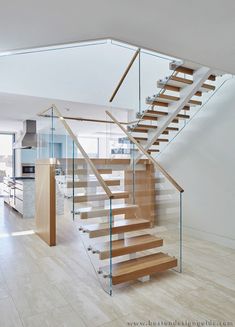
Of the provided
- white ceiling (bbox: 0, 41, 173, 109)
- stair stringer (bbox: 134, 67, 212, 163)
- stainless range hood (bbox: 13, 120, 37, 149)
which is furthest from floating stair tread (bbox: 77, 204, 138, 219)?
stainless range hood (bbox: 13, 120, 37, 149)

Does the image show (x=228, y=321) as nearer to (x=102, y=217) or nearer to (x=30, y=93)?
(x=102, y=217)

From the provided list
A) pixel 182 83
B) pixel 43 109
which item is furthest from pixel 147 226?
pixel 43 109

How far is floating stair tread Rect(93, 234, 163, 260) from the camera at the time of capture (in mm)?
2908

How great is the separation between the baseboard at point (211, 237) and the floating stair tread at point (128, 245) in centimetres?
140

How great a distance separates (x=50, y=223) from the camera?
4.35 metres

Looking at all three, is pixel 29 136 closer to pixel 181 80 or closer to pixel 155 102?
pixel 155 102

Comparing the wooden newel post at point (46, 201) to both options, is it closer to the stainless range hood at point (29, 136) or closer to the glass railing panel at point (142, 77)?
the glass railing panel at point (142, 77)

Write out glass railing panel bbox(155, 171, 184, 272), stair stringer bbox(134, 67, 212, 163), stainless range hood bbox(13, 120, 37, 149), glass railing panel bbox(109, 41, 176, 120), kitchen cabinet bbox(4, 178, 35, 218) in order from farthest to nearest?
stainless range hood bbox(13, 120, 37, 149) → kitchen cabinet bbox(4, 178, 35, 218) → glass railing panel bbox(109, 41, 176, 120) → stair stringer bbox(134, 67, 212, 163) → glass railing panel bbox(155, 171, 184, 272)

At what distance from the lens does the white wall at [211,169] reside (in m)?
4.15

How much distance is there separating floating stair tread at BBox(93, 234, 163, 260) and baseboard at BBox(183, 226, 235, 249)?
4.59ft

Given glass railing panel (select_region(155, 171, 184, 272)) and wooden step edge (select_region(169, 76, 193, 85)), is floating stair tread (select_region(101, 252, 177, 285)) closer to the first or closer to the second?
glass railing panel (select_region(155, 171, 184, 272))

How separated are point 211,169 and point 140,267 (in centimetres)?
229

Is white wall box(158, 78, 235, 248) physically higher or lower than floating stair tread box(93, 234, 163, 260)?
higher

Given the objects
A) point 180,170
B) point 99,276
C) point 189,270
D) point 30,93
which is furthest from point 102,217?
point 30,93
